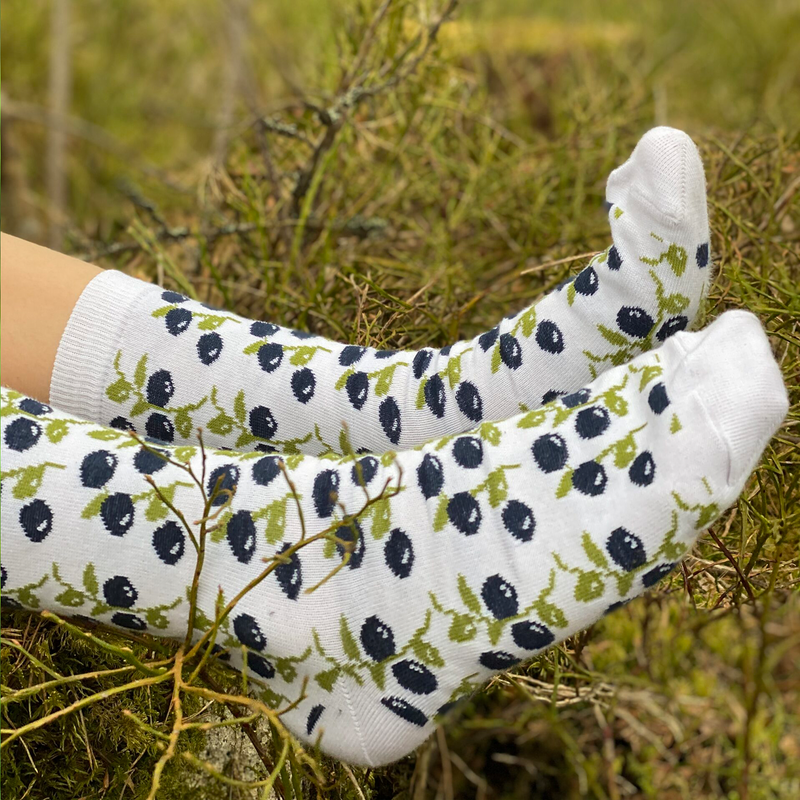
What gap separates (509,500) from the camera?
542 mm

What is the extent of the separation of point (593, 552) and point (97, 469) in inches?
12.9

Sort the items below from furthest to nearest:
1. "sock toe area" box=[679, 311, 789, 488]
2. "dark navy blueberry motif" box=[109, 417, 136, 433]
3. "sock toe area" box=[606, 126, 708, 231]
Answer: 1. "dark navy blueberry motif" box=[109, 417, 136, 433]
2. "sock toe area" box=[606, 126, 708, 231]
3. "sock toe area" box=[679, 311, 789, 488]

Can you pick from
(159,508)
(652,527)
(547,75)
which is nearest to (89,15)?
(547,75)

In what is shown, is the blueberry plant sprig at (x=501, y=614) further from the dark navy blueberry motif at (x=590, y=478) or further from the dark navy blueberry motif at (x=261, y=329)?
the dark navy blueberry motif at (x=261, y=329)

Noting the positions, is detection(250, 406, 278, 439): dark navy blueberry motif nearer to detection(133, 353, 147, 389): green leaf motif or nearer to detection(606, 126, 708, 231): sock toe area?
detection(133, 353, 147, 389): green leaf motif

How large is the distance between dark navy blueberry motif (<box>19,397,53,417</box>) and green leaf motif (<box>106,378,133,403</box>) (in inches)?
3.1

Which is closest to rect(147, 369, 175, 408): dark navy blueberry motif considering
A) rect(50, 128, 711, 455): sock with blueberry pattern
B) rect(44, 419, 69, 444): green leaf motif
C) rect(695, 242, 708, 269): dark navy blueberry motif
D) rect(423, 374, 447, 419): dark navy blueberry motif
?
rect(50, 128, 711, 455): sock with blueberry pattern

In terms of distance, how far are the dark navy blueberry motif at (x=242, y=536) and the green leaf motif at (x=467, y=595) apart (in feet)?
0.45

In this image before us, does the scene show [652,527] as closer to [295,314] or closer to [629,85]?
[295,314]

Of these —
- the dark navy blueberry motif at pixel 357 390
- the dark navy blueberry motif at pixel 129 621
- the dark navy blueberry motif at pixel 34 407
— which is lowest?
the dark navy blueberry motif at pixel 129 621

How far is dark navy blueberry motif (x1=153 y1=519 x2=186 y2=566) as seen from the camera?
1.84ft

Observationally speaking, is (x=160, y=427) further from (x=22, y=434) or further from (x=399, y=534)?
(x=399, y=534)

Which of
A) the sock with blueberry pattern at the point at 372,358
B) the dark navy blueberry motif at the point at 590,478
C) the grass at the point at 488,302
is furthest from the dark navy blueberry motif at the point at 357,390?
the dark navy blueberry motif at the point at 590,478

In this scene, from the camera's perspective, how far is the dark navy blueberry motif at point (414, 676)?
1.85 ft
